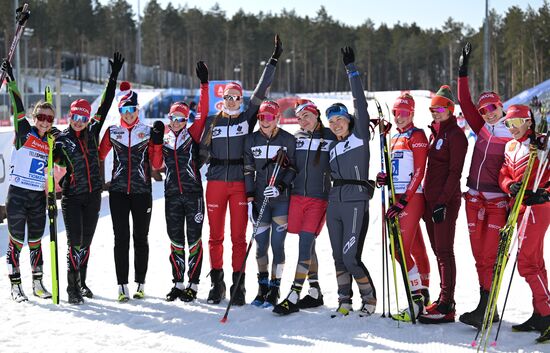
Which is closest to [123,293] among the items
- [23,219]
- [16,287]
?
[16,287]

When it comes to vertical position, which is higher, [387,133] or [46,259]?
A: [387,133]

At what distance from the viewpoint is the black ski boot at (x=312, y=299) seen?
5402 millimetres

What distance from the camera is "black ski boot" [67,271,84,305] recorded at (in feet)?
18.2

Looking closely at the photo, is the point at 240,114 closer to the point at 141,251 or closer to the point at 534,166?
the point at 141,251

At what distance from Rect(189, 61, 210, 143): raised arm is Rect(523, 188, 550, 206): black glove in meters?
2.79

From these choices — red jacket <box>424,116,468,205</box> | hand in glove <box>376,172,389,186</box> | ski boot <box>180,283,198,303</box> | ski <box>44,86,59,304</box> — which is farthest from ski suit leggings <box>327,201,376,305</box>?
ski <box>44,86,59,304</box>

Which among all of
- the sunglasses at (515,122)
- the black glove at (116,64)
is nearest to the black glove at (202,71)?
the black glove at (116,64)

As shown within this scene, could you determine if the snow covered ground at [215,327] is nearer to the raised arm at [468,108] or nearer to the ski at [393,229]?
the ski at [393,229]

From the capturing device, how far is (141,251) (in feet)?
18.4

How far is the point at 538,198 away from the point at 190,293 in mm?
2973

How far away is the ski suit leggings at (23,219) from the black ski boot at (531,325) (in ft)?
13.3

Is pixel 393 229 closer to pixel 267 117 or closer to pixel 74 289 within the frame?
pixel 267 117

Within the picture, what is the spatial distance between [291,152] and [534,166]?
1920 mm

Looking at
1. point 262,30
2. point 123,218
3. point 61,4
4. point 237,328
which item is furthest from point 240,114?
point 262,30
